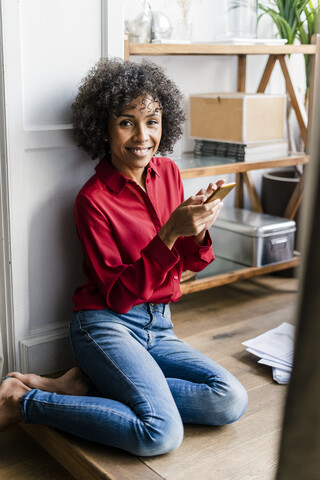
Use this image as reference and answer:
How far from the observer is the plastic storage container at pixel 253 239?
259 cm

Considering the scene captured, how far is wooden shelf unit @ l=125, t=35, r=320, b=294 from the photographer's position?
2.18 meters

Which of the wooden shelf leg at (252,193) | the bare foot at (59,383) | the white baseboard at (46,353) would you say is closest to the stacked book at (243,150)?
the wooden shelf leg at (252,193)

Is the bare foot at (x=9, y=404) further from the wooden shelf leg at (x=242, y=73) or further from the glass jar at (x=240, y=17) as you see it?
the wooden shelf leg at (x=242, y=73)

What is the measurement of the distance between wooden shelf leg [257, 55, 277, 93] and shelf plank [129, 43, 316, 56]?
18cm

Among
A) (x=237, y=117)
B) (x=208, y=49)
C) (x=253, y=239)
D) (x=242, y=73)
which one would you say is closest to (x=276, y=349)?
(x=253, y=239)

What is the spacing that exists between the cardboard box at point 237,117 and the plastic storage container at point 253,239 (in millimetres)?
363

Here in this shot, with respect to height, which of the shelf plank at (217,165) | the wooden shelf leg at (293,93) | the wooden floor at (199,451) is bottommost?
the wooden floor at (199,451)

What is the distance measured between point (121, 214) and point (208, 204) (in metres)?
0.27

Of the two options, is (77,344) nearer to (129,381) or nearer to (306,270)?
(129,381)

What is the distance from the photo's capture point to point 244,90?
2.94 m

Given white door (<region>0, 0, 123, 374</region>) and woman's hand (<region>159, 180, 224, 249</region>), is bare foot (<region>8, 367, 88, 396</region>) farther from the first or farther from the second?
woman's hand (<region>159, 180, 224, 249</region>)

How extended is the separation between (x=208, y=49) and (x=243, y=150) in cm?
46

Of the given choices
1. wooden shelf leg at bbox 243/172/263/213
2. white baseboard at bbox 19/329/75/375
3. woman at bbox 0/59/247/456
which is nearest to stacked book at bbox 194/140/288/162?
wooden shelf leg at bbox 243/172/263/213

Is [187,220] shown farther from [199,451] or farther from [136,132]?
[199,451]
